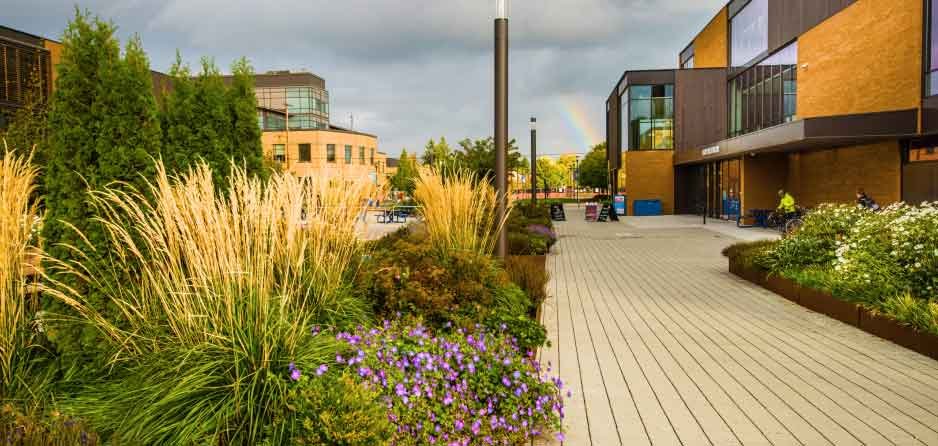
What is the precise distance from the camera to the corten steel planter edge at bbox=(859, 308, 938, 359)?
17.0ft

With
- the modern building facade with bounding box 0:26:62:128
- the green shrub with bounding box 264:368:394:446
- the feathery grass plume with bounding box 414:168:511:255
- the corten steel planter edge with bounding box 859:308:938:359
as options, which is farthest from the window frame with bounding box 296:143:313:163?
the green shrub with bounding box 264:368:394:446

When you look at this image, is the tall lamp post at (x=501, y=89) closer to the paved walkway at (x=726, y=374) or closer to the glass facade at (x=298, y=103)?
the paved walkway at (x=726, y=374)

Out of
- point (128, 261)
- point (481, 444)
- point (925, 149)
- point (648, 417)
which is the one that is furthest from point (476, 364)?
point (925, 149)

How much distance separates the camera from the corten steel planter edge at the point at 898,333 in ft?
17.0

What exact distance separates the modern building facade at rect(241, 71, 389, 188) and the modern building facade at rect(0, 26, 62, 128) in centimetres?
3342

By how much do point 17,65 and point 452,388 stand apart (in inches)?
1145

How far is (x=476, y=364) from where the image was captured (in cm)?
361

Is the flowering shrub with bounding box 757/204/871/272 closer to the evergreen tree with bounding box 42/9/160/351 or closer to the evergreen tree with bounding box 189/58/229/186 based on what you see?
the evergreen tree with bounding box 189/58/229/186

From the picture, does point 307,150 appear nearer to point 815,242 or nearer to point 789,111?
point 789,111

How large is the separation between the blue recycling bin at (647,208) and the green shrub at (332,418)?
3425 centimetres

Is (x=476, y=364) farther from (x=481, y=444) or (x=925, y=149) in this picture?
(x=925, y=149)

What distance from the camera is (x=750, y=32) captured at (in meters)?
30.0

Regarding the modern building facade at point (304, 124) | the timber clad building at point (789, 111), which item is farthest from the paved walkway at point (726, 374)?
the modern building facade at point (304, 124)

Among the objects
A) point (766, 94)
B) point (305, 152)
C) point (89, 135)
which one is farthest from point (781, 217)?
point (305, 152)
